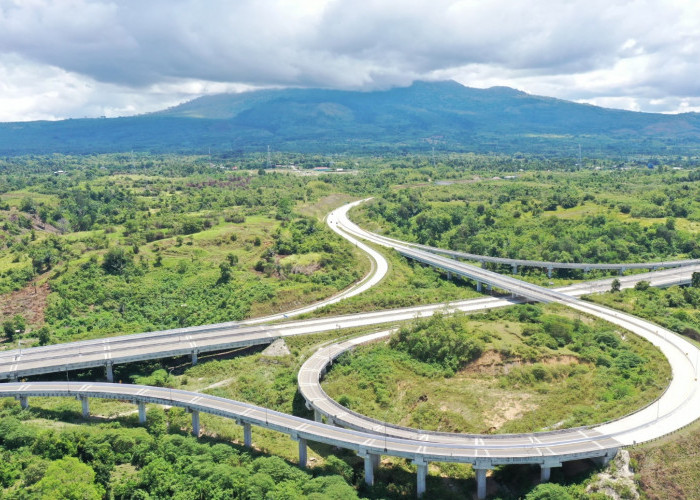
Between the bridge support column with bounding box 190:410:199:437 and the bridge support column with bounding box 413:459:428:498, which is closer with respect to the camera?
the bridge support column with bounding box 413:459:428:498

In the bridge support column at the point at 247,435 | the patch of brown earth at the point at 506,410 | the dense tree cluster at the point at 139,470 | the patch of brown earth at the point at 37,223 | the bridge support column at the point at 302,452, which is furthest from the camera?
the patch of brown earth at the point at 37,223

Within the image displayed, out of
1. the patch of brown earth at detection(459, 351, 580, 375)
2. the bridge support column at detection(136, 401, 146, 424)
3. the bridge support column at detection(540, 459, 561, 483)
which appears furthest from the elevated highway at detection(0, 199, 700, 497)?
the patch of brown earth at detection(459, 351, 580, 375)

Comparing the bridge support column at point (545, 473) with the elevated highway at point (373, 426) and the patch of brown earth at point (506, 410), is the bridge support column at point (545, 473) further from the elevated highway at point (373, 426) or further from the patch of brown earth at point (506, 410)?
the patch of brown earth at point (506, 410)

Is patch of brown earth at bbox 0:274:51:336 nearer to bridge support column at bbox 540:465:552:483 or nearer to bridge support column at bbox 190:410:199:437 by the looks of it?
bridge support column at bbox 190:410:199:437

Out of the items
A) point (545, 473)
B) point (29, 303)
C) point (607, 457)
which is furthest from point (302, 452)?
point (29, 303)

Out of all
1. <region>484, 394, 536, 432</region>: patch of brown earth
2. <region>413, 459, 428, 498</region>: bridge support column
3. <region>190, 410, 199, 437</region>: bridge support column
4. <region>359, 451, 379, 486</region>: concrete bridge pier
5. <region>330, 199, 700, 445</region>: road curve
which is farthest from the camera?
<region>190, 410, 199, 437</region>: bridge support column

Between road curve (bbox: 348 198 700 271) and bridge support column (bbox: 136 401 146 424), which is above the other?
road curve (bbox: 348 198 700 271)

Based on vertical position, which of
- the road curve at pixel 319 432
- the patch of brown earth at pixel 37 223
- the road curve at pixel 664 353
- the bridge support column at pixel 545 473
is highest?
the patch of brown earth at pixel 37 223

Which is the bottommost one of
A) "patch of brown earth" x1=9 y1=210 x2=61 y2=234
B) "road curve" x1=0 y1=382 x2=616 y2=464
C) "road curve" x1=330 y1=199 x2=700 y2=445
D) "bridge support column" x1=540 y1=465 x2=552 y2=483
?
"bridge support column" x1=540 y1=465 x2=552 y2=483

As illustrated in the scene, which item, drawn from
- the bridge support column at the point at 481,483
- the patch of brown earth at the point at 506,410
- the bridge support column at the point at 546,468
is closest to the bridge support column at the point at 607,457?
the bridge support column at the point at 546,468
